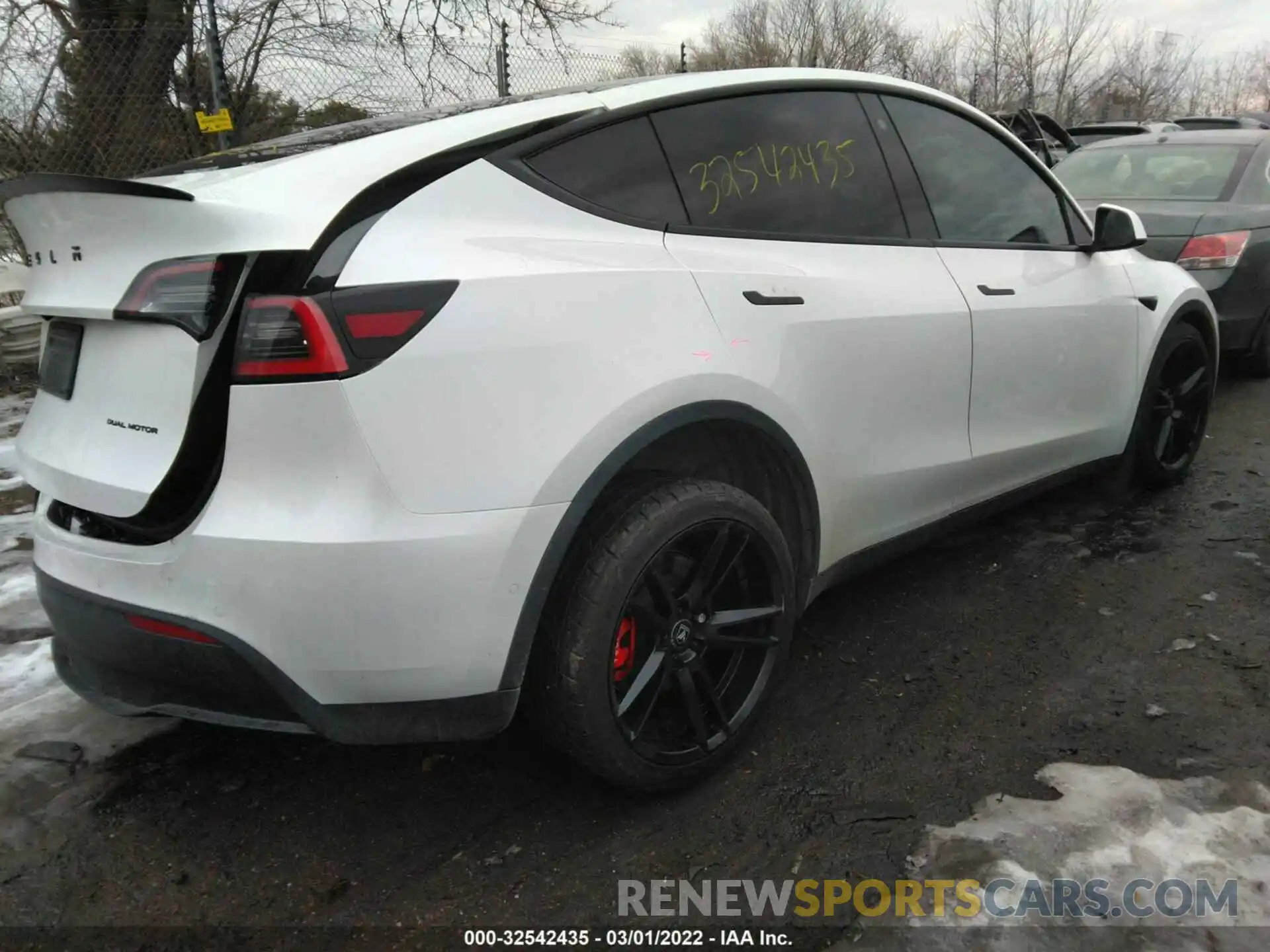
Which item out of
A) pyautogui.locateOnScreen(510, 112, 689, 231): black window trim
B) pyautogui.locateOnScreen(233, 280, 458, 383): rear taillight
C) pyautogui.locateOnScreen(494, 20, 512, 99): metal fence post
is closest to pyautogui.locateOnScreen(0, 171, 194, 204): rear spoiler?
pyautogui.locateOnScreen(233, 280, 458, 383): rear taillight

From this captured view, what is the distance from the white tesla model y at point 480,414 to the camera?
1769 millimetres

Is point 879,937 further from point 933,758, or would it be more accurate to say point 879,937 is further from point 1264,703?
point 1264,703

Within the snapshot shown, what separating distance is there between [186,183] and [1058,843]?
93.9 inches

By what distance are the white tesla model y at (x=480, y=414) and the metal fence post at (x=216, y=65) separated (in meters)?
6.01

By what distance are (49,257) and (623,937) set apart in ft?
6.11

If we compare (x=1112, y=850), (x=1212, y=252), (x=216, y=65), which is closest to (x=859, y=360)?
(x=1112, y=850)

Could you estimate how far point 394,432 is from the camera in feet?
5.73

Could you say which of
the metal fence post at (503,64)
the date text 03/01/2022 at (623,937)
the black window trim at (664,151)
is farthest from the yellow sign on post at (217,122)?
the date text 03/01/2022 at (623,937)

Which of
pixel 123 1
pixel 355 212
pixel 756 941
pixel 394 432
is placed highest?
pixel 123 1

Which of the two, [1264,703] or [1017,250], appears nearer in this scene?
[1264,703]

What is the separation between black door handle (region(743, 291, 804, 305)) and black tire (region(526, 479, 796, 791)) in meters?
0.46

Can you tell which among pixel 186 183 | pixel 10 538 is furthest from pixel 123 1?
pixel 186 183

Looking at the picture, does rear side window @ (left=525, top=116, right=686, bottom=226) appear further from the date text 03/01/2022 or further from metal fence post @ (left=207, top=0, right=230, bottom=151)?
metal fence post @ (left=207, top=0, right=230, bottom=151)

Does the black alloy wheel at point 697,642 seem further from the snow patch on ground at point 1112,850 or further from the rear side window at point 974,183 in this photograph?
the rear side window at point 974,183
